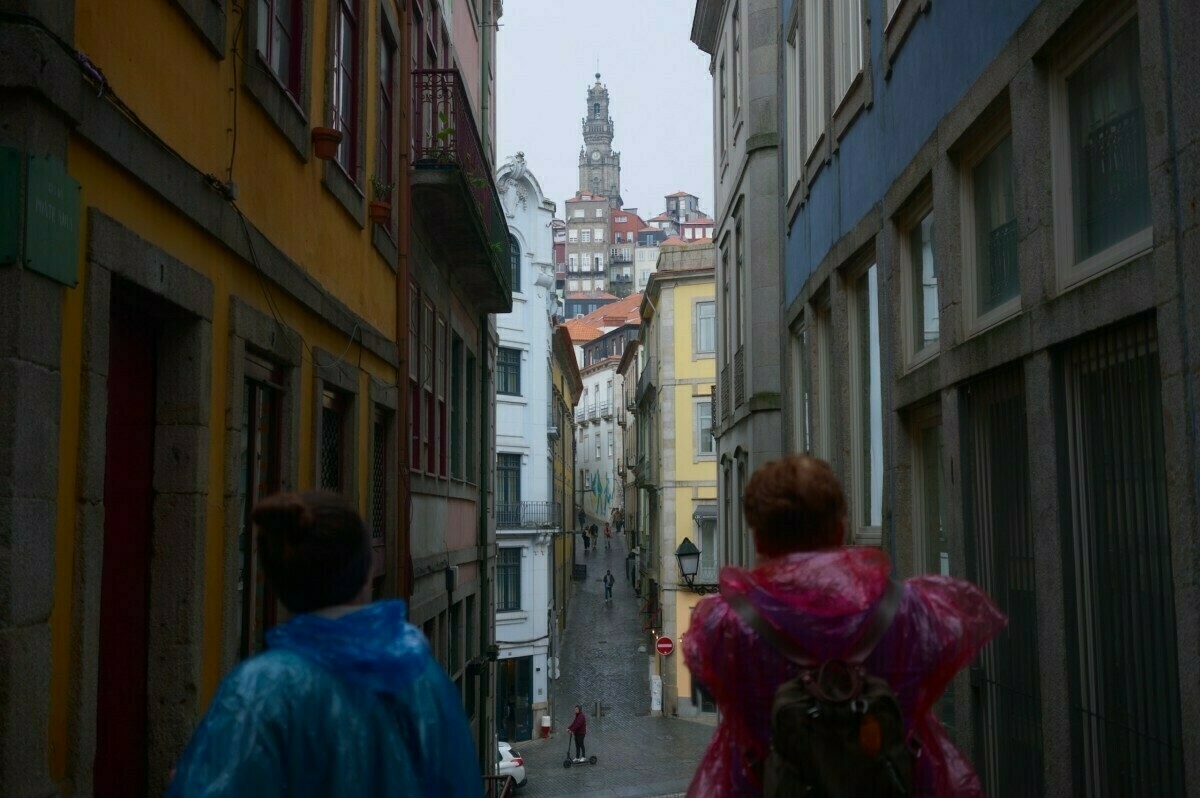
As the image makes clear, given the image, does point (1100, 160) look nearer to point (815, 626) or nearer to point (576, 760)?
point (815, 626)

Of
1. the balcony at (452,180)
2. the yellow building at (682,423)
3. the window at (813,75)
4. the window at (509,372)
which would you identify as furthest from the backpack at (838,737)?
the window at (509,372)

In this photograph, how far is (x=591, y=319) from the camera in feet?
364

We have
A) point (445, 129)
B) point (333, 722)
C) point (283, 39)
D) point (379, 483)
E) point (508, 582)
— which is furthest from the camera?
point (508, 582)

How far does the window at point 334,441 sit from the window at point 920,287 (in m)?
4.36

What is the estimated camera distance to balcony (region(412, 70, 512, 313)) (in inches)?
513

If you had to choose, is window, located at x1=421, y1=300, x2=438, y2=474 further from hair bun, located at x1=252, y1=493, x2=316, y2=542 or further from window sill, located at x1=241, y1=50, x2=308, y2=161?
hair bun, located at x1=252, y1=493, x2=316, y2=542

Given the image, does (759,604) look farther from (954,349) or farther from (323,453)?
(323,453)

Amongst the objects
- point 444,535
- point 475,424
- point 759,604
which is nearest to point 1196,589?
point 759,604

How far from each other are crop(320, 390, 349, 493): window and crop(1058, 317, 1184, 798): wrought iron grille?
567 cm

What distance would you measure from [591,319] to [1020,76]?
343 ft

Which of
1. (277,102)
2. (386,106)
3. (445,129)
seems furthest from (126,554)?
(445,129)

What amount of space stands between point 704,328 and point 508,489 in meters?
8.18

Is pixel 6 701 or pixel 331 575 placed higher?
pixel 331 575

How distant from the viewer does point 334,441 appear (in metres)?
10.4
